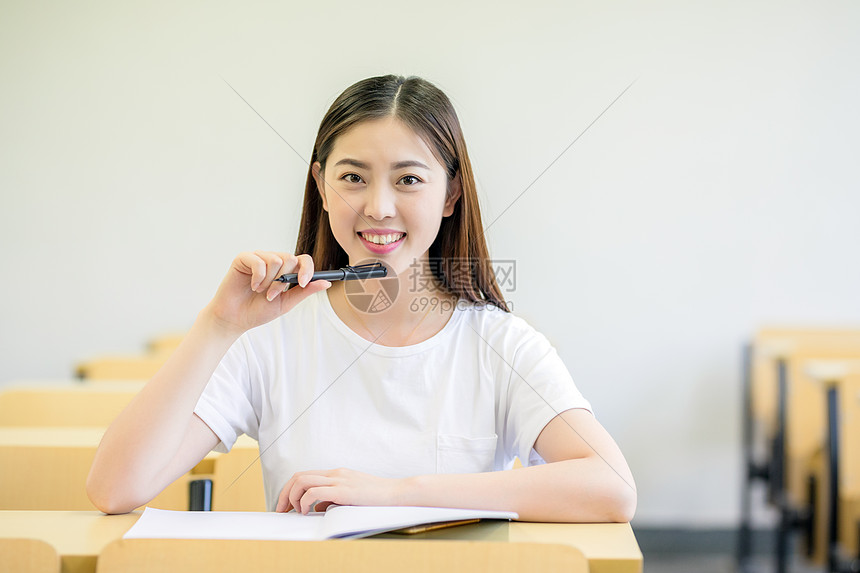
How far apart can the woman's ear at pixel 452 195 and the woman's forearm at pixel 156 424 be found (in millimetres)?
398

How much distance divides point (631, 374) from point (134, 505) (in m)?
2.28

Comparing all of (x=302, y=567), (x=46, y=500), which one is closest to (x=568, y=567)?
(x=302, y=567)

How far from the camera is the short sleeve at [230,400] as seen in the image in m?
1.08

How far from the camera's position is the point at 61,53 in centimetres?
299

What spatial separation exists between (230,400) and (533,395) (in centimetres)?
42

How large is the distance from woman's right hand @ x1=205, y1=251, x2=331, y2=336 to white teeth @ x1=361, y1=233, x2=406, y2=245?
0.14 metres

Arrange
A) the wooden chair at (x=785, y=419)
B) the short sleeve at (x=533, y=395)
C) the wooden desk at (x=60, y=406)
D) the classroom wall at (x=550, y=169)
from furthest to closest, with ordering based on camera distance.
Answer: the classroom wall at (x=550, y=169) < the wooden chair at (x=785, y=419) < the wooden desk at (x=60, y=406) < the short sleeve at (x=533, y=395)

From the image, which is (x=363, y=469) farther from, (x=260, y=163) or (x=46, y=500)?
(x=260, y=163)

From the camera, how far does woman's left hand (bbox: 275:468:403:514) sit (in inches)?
35.3

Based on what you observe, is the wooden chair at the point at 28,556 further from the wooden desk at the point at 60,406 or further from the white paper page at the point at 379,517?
the wooden desk at the point at 60,406

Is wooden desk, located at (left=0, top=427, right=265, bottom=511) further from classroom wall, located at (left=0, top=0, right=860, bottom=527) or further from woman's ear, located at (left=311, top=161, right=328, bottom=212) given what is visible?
classroom wall, located at (left=0, top=0, right=860, bottom=527)

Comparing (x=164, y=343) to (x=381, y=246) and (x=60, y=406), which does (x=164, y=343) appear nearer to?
(x=60, y=406)

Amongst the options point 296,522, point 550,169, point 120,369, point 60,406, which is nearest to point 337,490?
point 296,522
